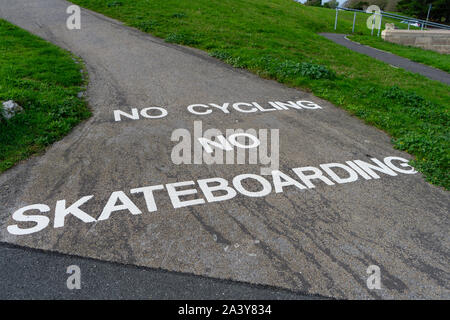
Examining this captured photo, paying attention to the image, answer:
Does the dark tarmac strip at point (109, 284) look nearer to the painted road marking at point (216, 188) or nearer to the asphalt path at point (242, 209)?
the asphalt path at point (242, 209)

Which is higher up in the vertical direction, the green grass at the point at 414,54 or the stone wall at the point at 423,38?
the stone wall at the point at 423,38

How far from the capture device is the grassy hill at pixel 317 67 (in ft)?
23.7

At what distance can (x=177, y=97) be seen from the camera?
336 inches

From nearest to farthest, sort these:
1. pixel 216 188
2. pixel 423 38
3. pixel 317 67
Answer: pixel 216 188 → pixel 317 67 → pixel 423 38

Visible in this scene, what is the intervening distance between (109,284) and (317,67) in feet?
30.2

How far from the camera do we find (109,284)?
11.0 ft

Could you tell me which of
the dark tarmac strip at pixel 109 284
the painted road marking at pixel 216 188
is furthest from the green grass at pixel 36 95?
the dark tarmac strip at pixel 109 284

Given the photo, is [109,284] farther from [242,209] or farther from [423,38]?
[423,38]

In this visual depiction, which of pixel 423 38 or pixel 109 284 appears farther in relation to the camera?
pixel 423 38

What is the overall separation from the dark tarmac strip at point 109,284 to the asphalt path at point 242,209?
109 millimetres

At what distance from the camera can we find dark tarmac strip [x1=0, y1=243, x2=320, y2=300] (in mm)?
3232

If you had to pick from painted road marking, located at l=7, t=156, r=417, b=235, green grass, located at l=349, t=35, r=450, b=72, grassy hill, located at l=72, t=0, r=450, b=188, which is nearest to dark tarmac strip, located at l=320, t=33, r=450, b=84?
green grass, located at l=349, t=35, r=450, b=72

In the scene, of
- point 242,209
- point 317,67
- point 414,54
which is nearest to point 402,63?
point 414,54

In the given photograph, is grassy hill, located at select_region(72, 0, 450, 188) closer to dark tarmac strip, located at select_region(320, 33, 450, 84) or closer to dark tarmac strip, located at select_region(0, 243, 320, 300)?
dark tarmac strip, located at select_region(320, 33, 450, 84)
